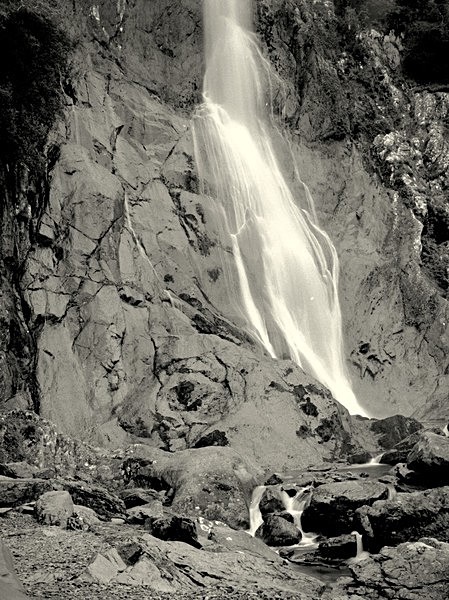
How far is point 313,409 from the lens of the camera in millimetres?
18312

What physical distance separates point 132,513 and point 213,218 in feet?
47.1

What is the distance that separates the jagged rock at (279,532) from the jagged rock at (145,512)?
1.73m

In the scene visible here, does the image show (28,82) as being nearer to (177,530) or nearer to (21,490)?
(21,490)

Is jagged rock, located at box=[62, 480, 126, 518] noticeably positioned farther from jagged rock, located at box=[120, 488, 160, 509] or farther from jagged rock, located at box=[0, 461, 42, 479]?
jagged rock, located at box=[0, 461, 42, 479]

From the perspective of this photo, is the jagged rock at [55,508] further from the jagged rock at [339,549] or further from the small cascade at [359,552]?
the small cascade at [359,552]

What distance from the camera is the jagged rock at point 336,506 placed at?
12025mm

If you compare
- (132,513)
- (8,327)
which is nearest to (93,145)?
(8,327)

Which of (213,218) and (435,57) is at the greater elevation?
(435,57)

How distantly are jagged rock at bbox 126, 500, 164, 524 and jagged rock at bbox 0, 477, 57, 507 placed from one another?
1.26 m

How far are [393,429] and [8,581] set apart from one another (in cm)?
1402

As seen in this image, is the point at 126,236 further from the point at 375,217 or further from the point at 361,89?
the point at 361,89

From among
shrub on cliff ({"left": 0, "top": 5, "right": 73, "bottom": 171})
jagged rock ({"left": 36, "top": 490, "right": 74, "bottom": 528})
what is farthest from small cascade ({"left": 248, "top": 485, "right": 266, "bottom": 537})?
shrub on cliff ({"left": 0, "top": 5, "right": 73, "bottom": 171})

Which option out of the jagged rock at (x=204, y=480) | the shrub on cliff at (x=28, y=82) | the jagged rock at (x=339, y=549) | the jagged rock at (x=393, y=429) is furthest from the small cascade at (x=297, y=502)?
the shrub on cliff at (x=28, y=82)

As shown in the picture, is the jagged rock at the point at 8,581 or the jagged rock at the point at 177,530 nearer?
the jagged rock at the point at 8,581
